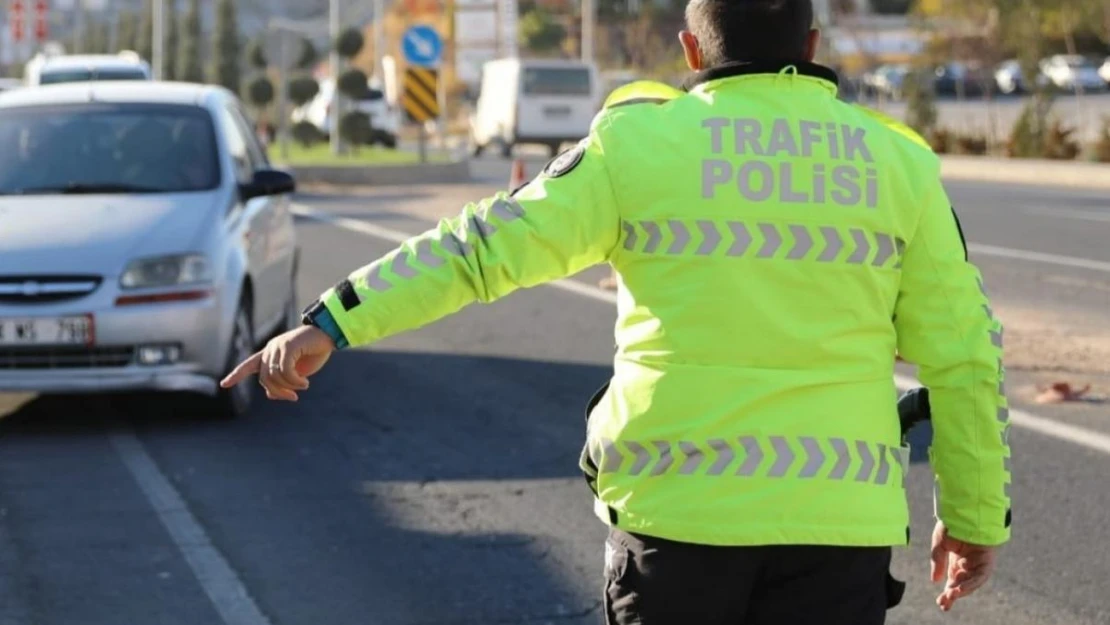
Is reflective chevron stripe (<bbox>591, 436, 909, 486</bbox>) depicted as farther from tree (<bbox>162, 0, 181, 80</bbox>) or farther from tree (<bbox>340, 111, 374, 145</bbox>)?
tree (<bbox>162, 0, 181, 80</bbox>)

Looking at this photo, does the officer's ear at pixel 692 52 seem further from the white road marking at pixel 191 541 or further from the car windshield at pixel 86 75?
the car windshield at pixel 86 75

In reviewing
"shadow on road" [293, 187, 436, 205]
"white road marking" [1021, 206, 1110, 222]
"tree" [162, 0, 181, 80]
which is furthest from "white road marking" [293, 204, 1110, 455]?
"tree" [162, 0, 181, 80]

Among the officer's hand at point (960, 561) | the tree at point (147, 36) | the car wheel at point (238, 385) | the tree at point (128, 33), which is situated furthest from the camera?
the tree at point (128, 33)

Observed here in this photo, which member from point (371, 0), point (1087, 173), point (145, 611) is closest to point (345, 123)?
point (1087, 173)

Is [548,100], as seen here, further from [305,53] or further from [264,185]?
[264,185]

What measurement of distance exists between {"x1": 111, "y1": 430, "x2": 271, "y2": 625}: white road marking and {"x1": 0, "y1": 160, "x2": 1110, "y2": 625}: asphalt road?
12mm

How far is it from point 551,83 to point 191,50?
1091 inches

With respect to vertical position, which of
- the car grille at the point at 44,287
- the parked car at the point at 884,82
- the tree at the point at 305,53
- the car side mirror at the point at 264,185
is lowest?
the parked car at the point at 884,82

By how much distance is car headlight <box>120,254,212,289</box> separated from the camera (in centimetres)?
898

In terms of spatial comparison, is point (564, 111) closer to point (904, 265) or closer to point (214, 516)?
point (214, 516)

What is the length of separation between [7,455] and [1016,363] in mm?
5513

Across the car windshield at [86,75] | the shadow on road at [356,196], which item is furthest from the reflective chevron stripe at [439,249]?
the car windshield at [86,75]

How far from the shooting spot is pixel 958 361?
307cm

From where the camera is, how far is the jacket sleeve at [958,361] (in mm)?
3080
